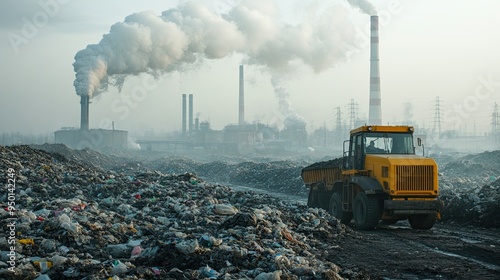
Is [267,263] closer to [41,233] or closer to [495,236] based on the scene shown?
[41,233]

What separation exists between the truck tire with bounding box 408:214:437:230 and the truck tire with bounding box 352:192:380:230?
0.92 metres

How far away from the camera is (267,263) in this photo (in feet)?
24.0

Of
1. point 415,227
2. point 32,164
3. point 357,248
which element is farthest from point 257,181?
point 357,248

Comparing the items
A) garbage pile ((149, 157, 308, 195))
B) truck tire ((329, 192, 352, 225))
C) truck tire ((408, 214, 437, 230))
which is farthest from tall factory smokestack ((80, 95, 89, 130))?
truck tire ((408, 214, 437, 230))

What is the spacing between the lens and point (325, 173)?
14.9 metres

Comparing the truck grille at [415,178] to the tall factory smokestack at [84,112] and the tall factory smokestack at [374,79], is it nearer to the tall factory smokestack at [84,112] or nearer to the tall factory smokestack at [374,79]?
the tall factory smokestack at [374,79]

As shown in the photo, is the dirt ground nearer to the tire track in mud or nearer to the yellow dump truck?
the tire track in mud

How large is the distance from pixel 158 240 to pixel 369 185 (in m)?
5.25

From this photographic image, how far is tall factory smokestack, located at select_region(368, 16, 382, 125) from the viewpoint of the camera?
47281mm

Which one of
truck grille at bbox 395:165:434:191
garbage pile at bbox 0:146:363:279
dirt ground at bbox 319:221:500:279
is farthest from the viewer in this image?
truck grille at bbox 395:165:434:191

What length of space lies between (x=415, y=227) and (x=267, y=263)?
20.2 ft

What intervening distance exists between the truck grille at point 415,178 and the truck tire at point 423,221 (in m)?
0.81

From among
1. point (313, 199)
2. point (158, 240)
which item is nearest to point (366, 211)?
point (313, 199)

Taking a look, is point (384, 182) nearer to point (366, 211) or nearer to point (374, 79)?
point (366, 211)
